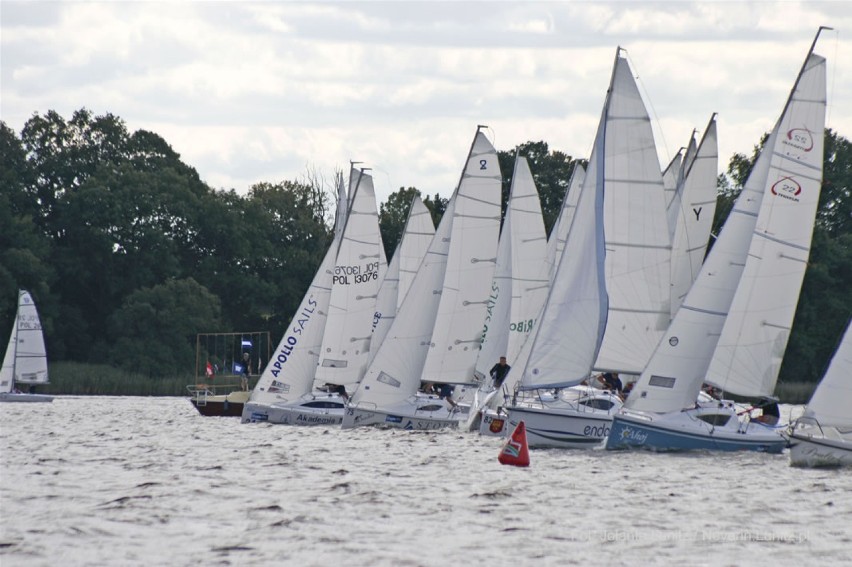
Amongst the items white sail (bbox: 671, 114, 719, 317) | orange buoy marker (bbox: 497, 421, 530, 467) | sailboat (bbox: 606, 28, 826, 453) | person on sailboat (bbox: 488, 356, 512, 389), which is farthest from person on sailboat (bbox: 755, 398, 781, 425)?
white sail (bbox: 671, 114, 719, 317)

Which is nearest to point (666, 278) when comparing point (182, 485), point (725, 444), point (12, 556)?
point (725, 444)

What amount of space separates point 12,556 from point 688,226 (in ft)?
108

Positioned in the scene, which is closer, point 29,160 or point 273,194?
point 29,160

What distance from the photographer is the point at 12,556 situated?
63.8 ft

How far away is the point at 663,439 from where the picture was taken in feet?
113

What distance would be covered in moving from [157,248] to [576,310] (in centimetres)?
5972

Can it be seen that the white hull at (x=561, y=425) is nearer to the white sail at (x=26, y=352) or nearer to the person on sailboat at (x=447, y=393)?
the person on sailboat at (x=447, y=393)

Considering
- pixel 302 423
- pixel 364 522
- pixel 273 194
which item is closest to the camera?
pixel 364 522

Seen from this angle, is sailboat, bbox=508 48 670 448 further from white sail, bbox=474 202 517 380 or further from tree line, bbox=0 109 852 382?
tree line, bbox=0 109 852 382

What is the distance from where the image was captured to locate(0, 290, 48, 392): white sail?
73.9 m

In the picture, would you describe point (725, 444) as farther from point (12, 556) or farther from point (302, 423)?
point (12, 556)

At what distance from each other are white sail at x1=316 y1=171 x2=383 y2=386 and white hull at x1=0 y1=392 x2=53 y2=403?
82.9 feet

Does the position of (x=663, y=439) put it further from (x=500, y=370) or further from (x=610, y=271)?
(x=500, y=370)

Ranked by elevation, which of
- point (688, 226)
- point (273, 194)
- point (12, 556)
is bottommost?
point (12, 556)
